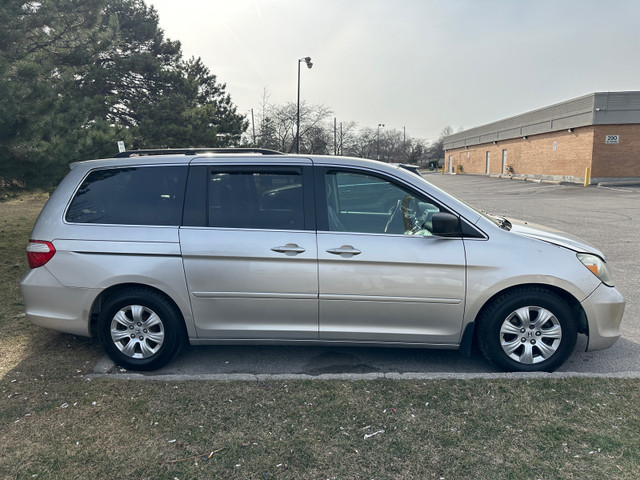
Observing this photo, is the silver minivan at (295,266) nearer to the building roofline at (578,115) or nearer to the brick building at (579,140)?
the brick building at (579,140)

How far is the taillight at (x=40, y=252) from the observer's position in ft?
12.8

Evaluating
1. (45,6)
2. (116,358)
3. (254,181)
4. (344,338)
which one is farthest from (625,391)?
(45,6)

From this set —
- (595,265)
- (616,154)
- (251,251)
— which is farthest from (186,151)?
(616,154)

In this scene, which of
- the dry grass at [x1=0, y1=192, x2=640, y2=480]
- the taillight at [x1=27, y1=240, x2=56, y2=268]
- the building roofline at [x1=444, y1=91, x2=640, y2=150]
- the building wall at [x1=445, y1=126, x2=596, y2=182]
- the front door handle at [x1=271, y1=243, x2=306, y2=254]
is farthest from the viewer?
the building wall at [x1=445, y1=126, x2=596, y2=182]

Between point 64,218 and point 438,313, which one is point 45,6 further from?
point 438,313

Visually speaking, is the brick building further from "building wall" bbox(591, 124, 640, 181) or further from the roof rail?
the roof rail

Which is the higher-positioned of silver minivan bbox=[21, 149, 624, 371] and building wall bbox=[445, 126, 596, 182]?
building wall bbox=[445, 126, 596, 182]

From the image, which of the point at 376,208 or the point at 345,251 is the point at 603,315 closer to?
the point at 376,208

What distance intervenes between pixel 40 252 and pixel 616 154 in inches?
1270

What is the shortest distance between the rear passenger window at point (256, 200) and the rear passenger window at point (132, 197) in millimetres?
319

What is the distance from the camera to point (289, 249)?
3666mm

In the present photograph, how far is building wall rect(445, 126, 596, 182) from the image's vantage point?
95.8 ft

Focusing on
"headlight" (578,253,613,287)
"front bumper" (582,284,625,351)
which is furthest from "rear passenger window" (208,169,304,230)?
"front bumper" (582,284,625,351)

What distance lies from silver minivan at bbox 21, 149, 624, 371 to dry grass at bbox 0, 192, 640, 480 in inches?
16.9
